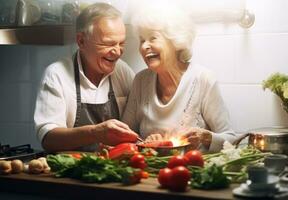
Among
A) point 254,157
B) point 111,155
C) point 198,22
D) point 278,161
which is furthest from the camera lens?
point 198,22

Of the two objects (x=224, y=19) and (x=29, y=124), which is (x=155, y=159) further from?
(x=29, y=124)

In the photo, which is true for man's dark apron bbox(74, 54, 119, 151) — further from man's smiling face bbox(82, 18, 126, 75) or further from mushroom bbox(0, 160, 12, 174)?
mushroom bbox(0, 160, 12, 174)

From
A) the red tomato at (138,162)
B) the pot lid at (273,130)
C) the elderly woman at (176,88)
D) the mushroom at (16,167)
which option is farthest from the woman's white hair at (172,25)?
the mushroom at (16,167)

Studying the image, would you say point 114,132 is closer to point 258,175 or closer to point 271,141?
point 271,141

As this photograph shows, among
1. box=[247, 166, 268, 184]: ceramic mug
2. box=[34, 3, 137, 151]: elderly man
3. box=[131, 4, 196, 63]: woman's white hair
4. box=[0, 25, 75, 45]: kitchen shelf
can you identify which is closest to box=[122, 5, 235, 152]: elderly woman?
box=[131, 4, 196, 63]: woman's white hair

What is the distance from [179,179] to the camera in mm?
1347

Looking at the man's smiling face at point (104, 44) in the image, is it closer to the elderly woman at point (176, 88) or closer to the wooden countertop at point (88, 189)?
the elderly woman at point (176, 88)

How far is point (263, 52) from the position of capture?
1845 mm

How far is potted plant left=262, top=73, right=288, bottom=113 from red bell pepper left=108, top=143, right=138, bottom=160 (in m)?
0.45

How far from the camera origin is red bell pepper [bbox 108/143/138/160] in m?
1.60


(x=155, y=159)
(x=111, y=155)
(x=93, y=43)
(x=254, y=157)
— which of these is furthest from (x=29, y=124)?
(x=254, y=157)

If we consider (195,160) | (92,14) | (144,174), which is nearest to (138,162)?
(144,174)

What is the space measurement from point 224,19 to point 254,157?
52cm

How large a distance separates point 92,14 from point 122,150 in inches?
20.7
